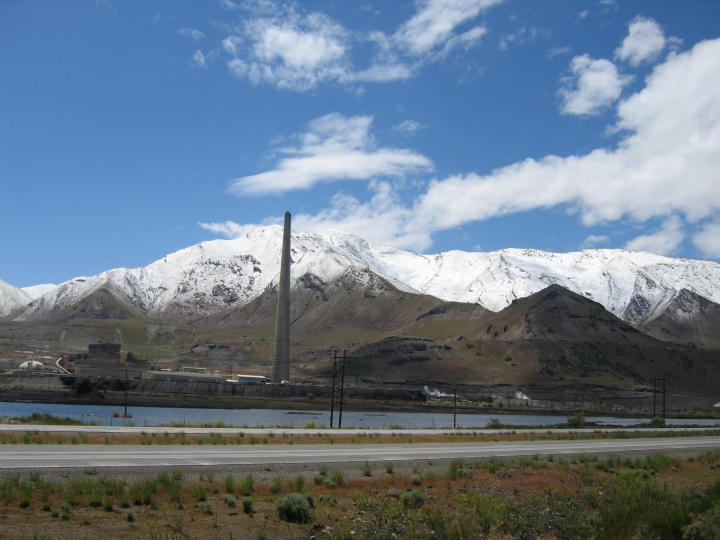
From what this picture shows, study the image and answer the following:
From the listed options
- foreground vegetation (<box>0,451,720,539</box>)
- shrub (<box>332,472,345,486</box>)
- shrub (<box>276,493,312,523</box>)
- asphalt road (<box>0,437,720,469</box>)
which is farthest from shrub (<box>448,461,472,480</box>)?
shrub (<box>276,493,312,523</box>)

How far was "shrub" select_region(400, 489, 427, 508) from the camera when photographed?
85.5 ft

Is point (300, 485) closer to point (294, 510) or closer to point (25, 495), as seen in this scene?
point (294, 510)

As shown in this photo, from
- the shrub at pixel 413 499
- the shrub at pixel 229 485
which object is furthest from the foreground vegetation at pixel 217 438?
the shrub at pixel 413 499

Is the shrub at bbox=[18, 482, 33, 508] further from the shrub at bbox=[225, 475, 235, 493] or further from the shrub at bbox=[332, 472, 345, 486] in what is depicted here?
the shrub at bbox=[332, 472, 345, 486]

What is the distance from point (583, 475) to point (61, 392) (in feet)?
572

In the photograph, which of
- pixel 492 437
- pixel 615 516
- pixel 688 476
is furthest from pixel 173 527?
pixel 492 437

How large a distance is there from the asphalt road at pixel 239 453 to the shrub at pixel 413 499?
8615 mm

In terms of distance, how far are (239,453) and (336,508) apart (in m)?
12.9

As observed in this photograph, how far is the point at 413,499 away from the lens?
26.2 meters

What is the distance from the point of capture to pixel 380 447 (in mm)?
47531

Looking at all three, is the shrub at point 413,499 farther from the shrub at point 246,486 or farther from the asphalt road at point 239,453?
the asphalt road at point 239,453

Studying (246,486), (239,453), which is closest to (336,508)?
(246,486)

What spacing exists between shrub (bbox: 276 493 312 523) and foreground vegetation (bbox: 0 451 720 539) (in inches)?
1.2

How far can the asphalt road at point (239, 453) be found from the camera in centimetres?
2930
